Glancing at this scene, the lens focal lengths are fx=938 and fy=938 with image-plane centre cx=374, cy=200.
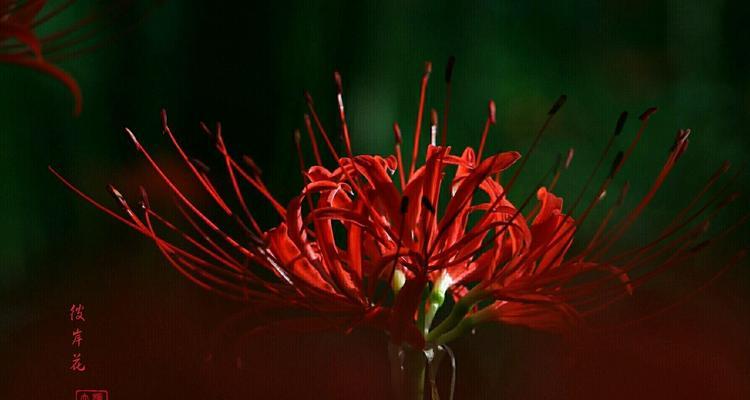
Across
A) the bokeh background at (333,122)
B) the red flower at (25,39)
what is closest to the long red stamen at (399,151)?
the red flower at (25,39)

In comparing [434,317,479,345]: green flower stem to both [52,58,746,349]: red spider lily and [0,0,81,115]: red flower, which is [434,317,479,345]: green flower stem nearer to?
[52,58,746,349]: red spider lily

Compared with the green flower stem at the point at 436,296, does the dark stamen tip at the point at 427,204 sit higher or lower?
higher

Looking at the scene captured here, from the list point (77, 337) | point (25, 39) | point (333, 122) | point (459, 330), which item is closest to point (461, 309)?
point (459, 330)

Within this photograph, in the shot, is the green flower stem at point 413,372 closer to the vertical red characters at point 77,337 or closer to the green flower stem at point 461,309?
the green flower stem at point 461,309

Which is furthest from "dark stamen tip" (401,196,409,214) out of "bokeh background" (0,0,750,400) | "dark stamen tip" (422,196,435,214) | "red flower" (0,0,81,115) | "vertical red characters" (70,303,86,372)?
"bokeh background" (0,0,750,400)

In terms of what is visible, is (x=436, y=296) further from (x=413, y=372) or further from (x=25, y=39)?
(x=25, y=39)

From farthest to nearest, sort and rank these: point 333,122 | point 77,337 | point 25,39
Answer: point 333,122, point 77,337, point 25,39

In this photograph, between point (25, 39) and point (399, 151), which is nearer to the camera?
point (25, 39)

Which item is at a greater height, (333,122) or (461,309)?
(333,122)
